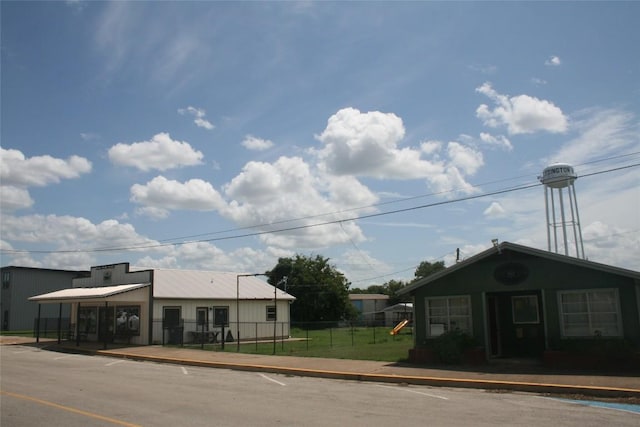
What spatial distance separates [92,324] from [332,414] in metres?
30.2

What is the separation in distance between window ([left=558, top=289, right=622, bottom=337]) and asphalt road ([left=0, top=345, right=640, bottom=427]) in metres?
5.31

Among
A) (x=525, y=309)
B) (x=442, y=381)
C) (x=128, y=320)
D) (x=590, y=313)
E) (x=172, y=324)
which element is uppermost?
(x=525, y=309)

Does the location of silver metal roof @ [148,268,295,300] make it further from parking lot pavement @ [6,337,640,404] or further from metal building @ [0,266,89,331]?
metal building @ [0,266,89,331]

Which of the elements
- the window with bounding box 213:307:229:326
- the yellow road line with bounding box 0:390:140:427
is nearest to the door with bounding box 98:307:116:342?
the window with bounding box 213:307:229:326

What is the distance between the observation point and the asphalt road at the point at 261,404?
9.66 metres

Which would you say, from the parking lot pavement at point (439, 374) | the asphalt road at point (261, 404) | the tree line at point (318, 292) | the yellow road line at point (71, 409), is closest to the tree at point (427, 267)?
the tree line at point (318, 292)

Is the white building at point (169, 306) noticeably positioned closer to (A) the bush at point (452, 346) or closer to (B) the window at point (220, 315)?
(B) the window at point (220, 315)

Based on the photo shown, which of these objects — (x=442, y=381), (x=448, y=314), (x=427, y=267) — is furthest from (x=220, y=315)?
(x=427, y=267)

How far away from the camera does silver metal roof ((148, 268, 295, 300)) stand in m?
33.4

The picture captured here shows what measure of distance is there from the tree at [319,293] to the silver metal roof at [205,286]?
75.0 ft

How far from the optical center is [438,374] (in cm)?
1638

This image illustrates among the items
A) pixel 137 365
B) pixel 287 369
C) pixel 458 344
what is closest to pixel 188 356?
pixel 137 365

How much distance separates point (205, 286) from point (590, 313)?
80.1 feet

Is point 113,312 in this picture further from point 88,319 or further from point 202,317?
point 202,317
